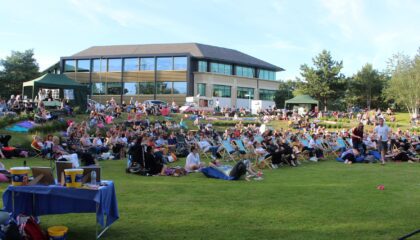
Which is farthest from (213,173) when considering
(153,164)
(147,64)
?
(147,64)

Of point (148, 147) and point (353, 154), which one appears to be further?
point (353, 154)

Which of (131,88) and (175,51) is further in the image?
(131,88)

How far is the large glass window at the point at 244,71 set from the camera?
58562mm

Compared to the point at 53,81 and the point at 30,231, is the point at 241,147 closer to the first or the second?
the point at 30,231

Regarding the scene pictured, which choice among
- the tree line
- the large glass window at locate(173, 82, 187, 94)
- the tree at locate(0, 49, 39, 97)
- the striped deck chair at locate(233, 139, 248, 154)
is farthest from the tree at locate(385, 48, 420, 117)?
the tree at locate(0, 49, 39, 97)

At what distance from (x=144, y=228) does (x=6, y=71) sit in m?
55.6

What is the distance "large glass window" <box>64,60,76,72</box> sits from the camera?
57.7 meters

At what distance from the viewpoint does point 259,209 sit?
7.20 metres

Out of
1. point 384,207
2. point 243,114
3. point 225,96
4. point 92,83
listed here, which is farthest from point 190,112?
point 384,207

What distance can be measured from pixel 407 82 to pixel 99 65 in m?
39.8

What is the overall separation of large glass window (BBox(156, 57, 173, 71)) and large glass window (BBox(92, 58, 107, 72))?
25.3 feet

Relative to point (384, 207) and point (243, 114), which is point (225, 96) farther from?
point (384, 207)

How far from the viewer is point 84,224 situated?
20.0 ft

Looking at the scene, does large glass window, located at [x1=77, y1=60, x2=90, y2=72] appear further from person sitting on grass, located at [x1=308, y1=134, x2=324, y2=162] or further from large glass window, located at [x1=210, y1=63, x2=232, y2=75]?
person sitting on grass, located at [x1=308, y1=134, x2=324, y2=162]
